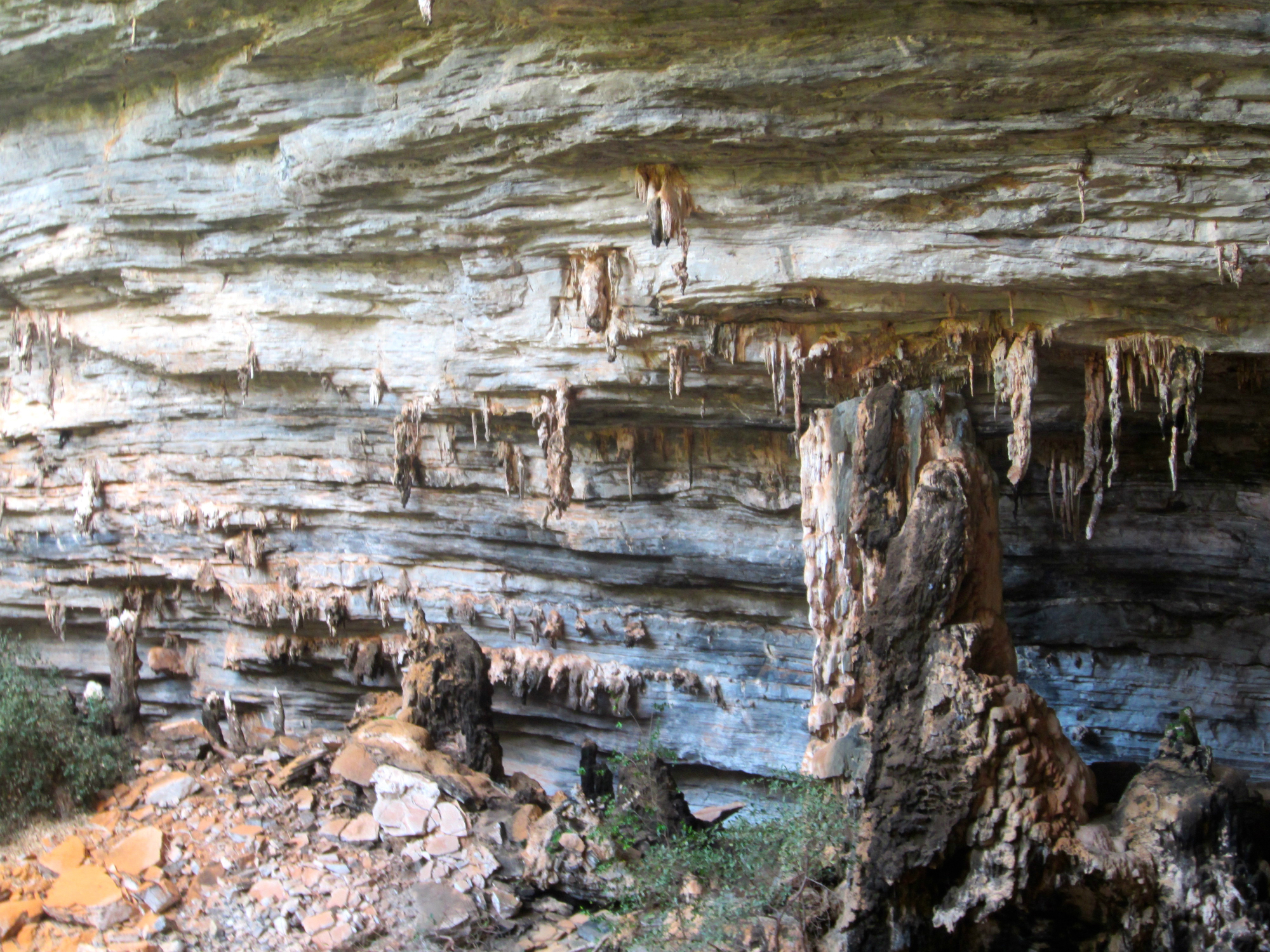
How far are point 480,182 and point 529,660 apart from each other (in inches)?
250

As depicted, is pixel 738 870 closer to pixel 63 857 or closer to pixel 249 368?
pixel 63 857

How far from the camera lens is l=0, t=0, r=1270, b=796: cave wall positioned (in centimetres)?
693

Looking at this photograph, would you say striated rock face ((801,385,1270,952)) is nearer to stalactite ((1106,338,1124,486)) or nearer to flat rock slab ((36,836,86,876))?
stalactite ((1106,338,1124,486))

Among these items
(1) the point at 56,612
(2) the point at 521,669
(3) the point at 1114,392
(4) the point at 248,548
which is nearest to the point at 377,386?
(4) the point at 248,548

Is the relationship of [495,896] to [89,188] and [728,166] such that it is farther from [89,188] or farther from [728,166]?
[89,188]

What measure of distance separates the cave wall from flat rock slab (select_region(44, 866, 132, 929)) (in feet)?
15.7

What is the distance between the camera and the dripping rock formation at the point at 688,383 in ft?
21.8

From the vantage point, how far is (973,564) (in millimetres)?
6863

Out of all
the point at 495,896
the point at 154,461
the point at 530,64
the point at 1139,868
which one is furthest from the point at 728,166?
the point at 154,461

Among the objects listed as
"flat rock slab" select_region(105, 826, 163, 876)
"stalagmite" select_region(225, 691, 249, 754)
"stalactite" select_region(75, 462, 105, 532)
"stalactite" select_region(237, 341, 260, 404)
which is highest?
"stalactite" select_region(237, 341, 260, 404)

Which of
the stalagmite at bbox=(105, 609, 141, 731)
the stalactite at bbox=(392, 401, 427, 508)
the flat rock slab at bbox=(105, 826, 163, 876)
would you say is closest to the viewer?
the flat rock slab at bbox=(105, 826, 163, 876)

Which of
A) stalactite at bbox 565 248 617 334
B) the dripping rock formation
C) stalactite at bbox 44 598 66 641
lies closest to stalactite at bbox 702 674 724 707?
the dripping rock formation

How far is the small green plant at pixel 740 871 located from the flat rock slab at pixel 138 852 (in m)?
4.18

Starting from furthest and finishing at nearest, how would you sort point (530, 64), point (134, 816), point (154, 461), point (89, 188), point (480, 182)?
point (154, 461)
point (89, 188)
point (134, 816)
point (480, 182)
point (530, 64)
